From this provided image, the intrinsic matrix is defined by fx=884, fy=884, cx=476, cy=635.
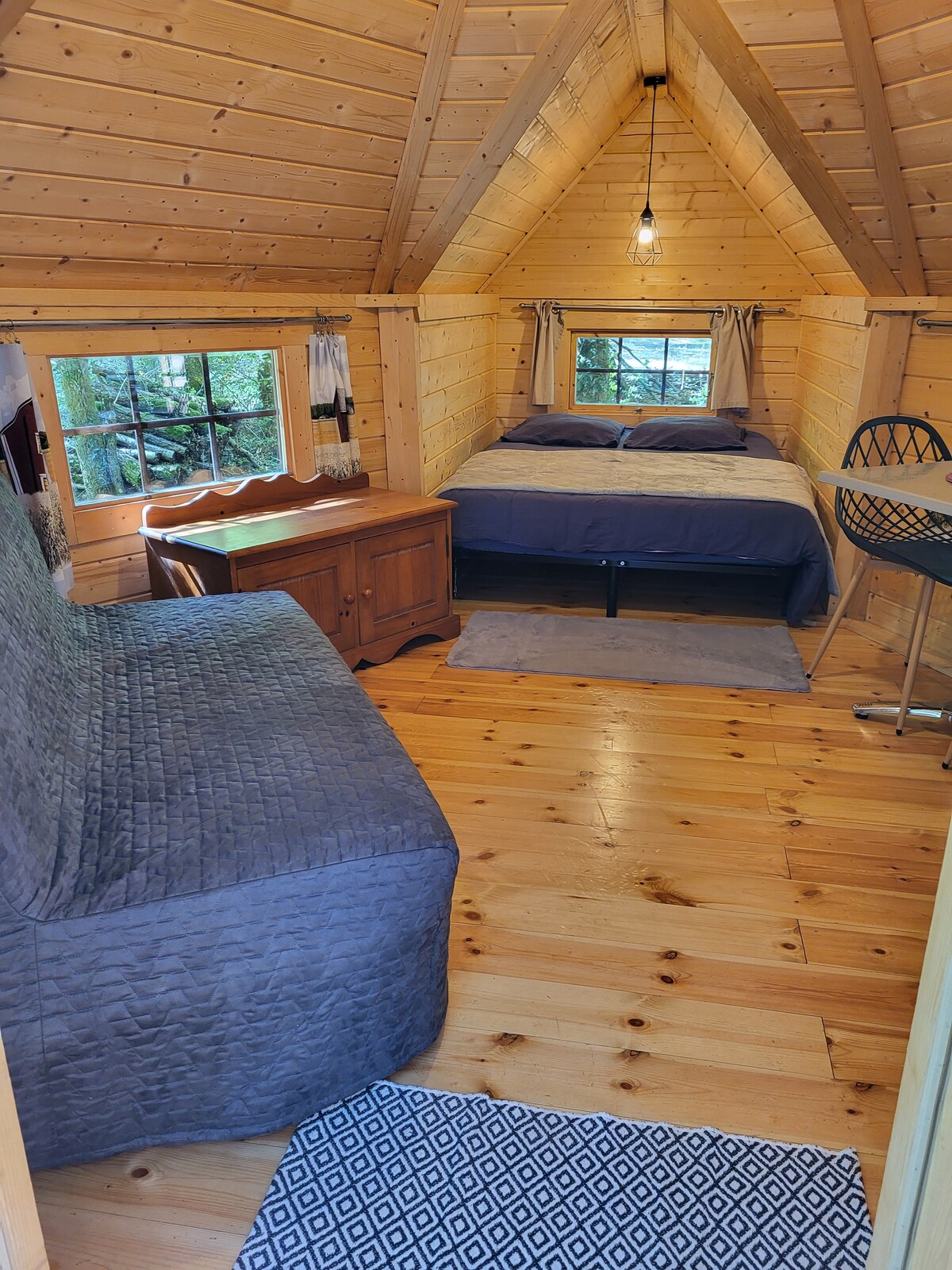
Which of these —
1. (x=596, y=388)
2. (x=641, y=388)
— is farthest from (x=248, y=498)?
(x=641, y=388)

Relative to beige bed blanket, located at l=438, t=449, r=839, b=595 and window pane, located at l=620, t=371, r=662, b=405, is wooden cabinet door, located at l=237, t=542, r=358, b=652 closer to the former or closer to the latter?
beige bed blanket, located at l=438, t=449, r=839, b=595

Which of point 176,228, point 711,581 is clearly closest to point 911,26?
point 176,228

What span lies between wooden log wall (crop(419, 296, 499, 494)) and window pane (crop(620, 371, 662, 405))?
0.85 meters

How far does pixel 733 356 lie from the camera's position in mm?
5309

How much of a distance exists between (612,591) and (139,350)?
2097 millimetres

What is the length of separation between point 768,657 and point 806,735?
0.63 m

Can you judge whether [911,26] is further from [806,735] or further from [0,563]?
[0,563]

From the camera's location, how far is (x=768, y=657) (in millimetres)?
3428

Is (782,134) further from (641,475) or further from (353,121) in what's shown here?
(641,475)

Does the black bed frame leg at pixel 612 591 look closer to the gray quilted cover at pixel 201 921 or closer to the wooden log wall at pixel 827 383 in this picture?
the wooden log wall at pixel 827 383

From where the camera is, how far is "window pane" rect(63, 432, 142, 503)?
2936 mm

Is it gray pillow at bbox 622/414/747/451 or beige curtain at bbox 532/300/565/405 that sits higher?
beige curtain at bbox 532/300/565/405

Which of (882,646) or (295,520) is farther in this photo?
(882,646)

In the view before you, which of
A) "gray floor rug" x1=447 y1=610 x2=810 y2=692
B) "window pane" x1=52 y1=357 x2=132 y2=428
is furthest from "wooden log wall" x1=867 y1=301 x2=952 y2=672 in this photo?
"window pane" x1=52 y1=357 x2=132 y2=428
